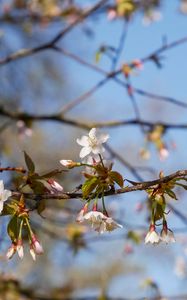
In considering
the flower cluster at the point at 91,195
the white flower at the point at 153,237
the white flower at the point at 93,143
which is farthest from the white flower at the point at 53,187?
the white flower at the point at 153,237

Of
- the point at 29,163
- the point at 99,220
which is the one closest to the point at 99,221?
the point at 99,220

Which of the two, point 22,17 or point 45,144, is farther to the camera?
point 45,144

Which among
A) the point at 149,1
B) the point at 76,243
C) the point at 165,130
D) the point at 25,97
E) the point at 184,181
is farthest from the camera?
the point at 25,97

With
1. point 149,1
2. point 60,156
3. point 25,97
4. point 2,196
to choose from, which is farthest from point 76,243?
point 60,156

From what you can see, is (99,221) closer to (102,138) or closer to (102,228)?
(102,228)

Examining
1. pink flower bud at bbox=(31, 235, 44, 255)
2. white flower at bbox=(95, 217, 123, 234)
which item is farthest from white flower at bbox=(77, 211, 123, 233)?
pink flower bud at bbox=(31, 235, 44, 255)

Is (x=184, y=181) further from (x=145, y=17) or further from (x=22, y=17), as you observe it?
(x=22, y=17)
